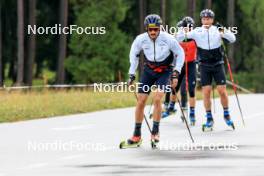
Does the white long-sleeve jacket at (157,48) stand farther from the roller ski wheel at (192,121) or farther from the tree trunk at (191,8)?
the tree trunk at (191,8)

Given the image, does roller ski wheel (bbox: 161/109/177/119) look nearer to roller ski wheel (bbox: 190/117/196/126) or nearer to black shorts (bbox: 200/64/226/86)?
roller ski wheel (bbox: 190/117/196/126)

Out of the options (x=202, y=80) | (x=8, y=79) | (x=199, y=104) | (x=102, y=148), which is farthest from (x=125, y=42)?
(x=102, y=148)

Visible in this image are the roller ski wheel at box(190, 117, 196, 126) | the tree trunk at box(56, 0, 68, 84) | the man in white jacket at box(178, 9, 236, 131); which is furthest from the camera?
the tree trunk at box(56, 0, 68, 84)

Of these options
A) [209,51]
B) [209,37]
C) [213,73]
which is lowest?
[213,73]

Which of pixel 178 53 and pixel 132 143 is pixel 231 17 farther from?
pixel 132 143

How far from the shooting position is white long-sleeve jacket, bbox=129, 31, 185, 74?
1645cm

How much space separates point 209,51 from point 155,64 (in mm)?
3419

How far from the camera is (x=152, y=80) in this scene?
16.8m

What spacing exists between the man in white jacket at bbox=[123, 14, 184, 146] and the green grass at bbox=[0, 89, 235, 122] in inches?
286

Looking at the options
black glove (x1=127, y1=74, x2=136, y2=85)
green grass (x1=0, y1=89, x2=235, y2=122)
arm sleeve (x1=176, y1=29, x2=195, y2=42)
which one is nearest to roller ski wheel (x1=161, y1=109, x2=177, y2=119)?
green grass (x1=0, y1=89, x2=235, y2=122)

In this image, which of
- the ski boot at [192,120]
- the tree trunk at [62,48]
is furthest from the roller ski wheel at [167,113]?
the tree trunk at [62,48]

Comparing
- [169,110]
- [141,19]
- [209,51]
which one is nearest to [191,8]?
[141,19]

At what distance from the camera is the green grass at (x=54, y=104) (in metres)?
25.0

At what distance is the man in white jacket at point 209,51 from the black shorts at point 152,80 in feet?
10.7
